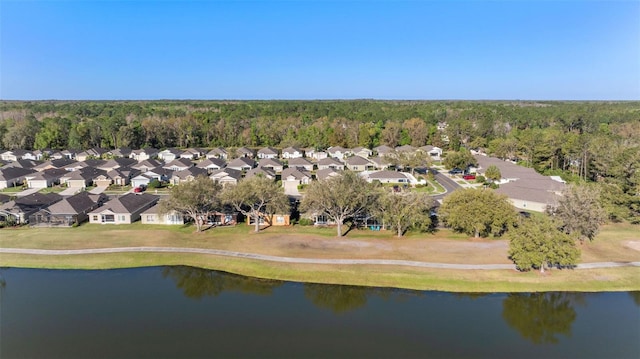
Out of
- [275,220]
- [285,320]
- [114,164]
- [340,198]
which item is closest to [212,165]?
[114,164]

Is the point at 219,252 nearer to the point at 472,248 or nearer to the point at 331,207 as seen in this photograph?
the point at 331,207

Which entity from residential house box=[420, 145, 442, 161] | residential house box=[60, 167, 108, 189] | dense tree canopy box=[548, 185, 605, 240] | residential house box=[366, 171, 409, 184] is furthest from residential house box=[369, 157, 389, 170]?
residential house box=[60, 167, 108, 189]

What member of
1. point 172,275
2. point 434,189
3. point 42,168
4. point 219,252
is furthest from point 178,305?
point 42,168

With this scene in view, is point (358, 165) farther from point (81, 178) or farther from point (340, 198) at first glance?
point (81, 178)

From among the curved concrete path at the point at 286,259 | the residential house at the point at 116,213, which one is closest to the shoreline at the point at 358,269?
the curved concrete path at the point at 286,259

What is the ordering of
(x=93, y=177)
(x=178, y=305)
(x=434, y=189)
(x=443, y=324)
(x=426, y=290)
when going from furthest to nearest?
(x=93, y=177) → (x=434, y=189) → (x=426, y=290) → (x=178, y=305) → (x=443, y=324)

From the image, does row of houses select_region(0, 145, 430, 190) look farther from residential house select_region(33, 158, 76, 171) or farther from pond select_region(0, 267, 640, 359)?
pond select_region(0, 267, 640, 359)

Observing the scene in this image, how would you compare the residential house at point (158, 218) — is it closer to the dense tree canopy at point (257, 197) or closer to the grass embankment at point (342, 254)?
the grass embankment at point (342, 254)
